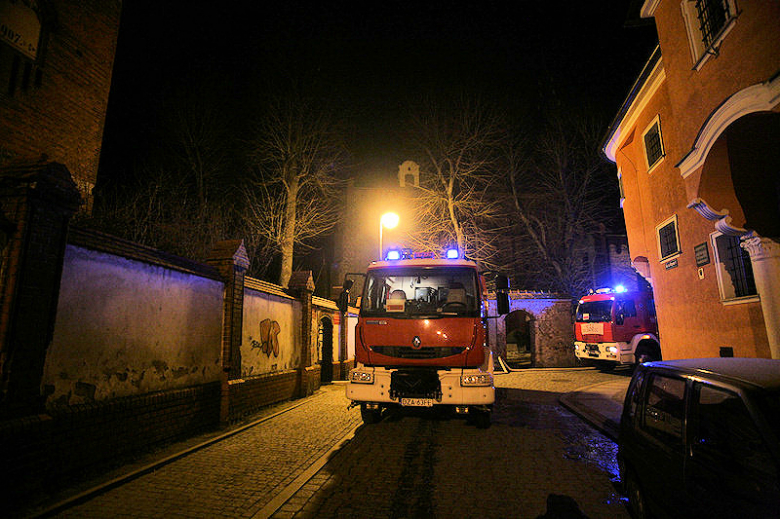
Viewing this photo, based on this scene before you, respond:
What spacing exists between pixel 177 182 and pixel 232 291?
13.6 metres

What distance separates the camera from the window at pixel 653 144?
407 inches

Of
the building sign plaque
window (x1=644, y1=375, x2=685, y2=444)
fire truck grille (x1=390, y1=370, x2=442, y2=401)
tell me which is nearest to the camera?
window (x1=644, y1=375, x2=685, y2=444)

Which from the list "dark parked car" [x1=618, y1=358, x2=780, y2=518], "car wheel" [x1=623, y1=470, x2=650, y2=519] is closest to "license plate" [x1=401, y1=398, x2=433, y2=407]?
"car wheel" [x1=623, y1=470, x2=650, y2=519]

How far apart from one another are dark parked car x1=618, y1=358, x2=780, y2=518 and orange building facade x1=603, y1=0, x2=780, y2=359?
15.0 feet

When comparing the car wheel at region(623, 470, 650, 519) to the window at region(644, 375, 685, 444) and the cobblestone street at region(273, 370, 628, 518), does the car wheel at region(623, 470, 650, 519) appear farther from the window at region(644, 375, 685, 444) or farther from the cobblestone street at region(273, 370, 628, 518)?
the window at region(644, 375, 685, 444)

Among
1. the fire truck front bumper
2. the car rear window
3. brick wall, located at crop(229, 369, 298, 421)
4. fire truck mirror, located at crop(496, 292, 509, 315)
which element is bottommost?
brick wall, located at crop(229, 369, 298, 421)

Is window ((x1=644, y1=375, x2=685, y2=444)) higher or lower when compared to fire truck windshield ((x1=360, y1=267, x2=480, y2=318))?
lower

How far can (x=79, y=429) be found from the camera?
460cm

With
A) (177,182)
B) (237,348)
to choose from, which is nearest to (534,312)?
(237,348)

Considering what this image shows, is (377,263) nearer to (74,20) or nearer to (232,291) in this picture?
(232,291)

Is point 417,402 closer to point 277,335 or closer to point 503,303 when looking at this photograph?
point 503,303

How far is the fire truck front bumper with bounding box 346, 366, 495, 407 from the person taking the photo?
20.0ft

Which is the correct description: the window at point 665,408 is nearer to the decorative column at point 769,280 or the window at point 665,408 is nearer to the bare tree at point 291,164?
the decorative column at point 769,280

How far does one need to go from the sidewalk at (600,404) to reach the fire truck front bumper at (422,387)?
2.56 meters
